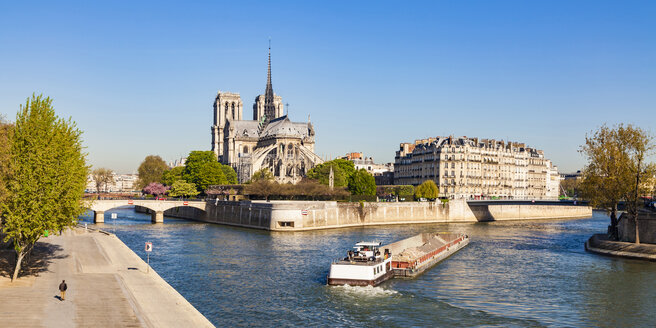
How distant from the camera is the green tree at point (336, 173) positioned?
123500 mm

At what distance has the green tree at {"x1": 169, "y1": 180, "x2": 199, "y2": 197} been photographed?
380ft

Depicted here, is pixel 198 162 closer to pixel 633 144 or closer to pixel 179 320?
pixel 633 144

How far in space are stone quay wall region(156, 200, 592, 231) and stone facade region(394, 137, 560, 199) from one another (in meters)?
19.9

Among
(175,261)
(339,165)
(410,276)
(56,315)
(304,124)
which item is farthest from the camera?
(304,124)

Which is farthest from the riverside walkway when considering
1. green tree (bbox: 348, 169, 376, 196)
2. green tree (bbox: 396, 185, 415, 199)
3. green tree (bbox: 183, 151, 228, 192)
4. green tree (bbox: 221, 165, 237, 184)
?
green tree (bbox: 221, 165, 237, 184)

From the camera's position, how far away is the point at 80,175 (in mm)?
33906

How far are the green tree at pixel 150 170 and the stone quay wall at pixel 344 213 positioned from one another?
44742 mm

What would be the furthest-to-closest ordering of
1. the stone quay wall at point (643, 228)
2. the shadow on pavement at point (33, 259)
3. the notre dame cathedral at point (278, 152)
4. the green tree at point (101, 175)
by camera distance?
the green tree at point (101, 175)
the notre dame cathedral at point (278, 152)
the stone quay wall at point (643, 228)
the shadow on pavement at point (33, 259)

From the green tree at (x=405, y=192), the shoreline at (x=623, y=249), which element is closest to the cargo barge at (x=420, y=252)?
the shoreline at (x=623, y=249)

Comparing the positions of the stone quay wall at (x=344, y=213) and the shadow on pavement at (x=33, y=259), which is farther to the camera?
the stone quay wall at (x=344, y=213)

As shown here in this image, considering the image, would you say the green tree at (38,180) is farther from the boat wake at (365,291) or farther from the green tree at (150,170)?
the green tree at (150,170)

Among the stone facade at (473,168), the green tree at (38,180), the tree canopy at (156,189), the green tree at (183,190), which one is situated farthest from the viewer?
the tree canopy at (156,189)

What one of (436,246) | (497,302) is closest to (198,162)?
(436,246)

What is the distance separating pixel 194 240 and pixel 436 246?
958 inches
